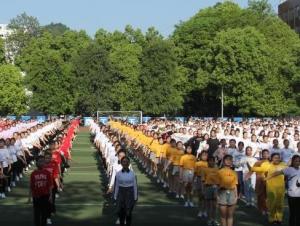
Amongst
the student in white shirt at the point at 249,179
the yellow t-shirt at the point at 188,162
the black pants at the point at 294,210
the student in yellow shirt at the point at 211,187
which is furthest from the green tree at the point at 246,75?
the black pants at the point at 294,210

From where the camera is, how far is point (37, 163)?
572 inches

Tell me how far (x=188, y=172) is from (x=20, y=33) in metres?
96.1

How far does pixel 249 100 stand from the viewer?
234 feet

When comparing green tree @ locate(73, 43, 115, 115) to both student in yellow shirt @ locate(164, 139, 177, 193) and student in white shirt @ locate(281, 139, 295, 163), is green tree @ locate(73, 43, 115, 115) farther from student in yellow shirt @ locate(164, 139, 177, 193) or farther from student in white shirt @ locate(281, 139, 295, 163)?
student in white shirt @ locate(281, 139, 295, 163)

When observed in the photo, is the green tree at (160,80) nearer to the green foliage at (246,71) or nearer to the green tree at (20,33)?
the green foliage at (246,71)

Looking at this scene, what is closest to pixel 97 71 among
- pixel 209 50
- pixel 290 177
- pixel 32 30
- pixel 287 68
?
pixel 209 50

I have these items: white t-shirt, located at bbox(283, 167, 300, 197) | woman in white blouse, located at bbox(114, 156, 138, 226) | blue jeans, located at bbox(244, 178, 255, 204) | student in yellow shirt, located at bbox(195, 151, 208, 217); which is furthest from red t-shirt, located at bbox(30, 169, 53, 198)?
blue jeans, located at bbox(244, 178, 255, 204)

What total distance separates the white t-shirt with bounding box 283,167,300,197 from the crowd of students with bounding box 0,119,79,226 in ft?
15.8

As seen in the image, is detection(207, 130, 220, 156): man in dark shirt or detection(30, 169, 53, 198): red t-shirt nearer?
detection(30, 169, 53, 198): red t-shirt

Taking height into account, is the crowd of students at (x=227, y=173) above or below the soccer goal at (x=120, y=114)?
below

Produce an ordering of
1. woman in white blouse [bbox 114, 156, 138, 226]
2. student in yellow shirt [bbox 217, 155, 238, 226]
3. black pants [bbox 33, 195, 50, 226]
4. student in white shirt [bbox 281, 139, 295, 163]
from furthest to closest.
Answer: student in white shirt [bbox 281, 139, 295, 163]
woman in white blouse [bbox 114, 156, 138, 226]
student in yellow shirt [bbox 217, 155, 238, 226]
black pants [bbox 33, 195, 50, 226]

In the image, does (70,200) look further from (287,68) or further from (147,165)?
(287,68)

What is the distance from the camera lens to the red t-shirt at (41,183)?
14.1 metres

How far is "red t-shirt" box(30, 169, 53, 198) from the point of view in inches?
556
